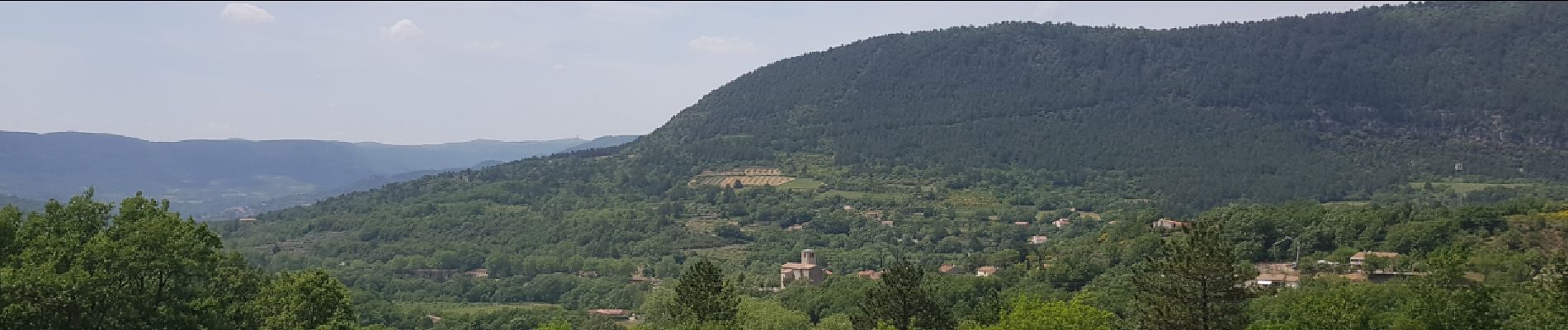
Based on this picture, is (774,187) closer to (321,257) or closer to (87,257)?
(321,257)

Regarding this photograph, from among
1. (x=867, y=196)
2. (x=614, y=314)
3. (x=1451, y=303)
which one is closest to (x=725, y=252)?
(x=867, y=196)

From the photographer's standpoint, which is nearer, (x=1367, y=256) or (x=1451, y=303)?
(x=1451, y=303)

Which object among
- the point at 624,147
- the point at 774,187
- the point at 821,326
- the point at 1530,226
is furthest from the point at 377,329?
the point at 624,147

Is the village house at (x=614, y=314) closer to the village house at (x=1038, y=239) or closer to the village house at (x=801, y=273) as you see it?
the village house at (x=801, y=273)

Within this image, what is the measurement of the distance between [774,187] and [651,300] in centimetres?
5197

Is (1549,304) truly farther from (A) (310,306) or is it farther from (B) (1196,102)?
(B) (1196,102)

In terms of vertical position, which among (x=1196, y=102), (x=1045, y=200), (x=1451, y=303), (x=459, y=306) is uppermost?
(x=1196, y=102)

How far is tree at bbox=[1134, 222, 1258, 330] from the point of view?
97.8ft

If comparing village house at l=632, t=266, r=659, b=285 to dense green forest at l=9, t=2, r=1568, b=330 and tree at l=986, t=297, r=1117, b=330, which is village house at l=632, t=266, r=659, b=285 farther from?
tree at l=986, t=297, r=1117, b=330

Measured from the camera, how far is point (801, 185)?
11169cm

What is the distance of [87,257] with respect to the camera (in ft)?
71.2

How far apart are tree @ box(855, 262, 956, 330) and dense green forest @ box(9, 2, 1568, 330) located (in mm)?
87

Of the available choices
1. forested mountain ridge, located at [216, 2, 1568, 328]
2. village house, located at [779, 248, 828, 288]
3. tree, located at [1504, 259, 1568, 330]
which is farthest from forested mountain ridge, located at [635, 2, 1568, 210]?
tree, located at [1504, 259, 1568, 330]

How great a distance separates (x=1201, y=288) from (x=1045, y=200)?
73903 millimetres
